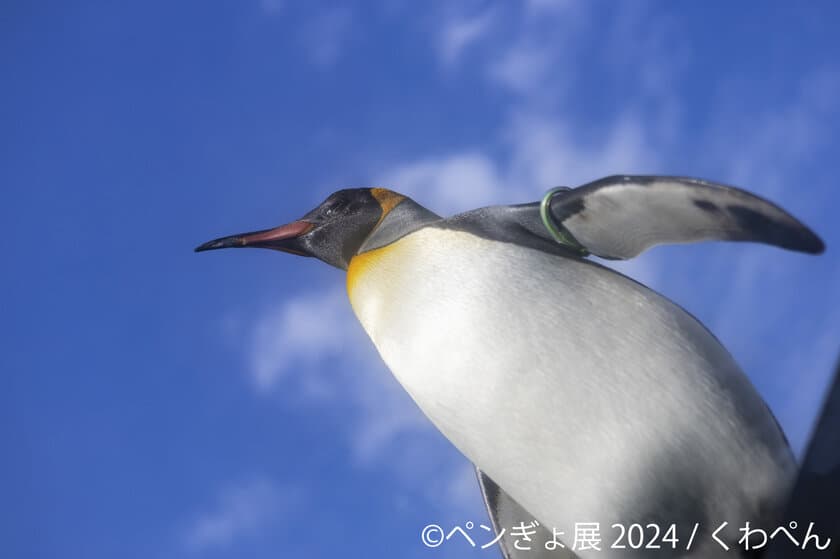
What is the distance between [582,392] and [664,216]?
47 cm

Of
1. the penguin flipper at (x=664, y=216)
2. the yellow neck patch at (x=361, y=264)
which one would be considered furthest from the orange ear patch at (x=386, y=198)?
the penguin flipper at (x=664, y=216)

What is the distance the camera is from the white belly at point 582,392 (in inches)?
74.8

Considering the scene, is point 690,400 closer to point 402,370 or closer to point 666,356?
point 666,356

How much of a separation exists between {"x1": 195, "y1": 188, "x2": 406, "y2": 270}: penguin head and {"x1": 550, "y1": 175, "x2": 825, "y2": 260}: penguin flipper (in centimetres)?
68

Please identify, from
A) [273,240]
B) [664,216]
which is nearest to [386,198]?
[273,240]

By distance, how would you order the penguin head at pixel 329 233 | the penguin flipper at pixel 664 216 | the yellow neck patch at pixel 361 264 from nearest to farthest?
the penguin flipper at pixel 664 216
the yellow neck patch at pixel 361 264
the penguin head at pixel 329 233

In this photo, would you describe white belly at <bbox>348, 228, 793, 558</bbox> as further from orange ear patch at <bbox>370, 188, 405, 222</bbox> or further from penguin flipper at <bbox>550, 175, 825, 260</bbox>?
orange ear patch at <bbox>370, 188, 405, 222</bbox>

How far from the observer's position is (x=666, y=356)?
6.53ft

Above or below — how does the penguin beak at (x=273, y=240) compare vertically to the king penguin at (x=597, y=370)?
above

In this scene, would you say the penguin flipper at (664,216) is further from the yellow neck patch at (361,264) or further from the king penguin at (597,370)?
the yellow neck patch at (361,264)

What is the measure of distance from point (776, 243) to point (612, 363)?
0.45 metres

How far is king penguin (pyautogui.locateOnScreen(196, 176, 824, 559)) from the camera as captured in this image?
1896 millimetres

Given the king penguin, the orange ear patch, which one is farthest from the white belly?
the orange ear patch

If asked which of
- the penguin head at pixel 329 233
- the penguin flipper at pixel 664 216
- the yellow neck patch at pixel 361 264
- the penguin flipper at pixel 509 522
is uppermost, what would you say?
the penguin head at pixel 329 233
